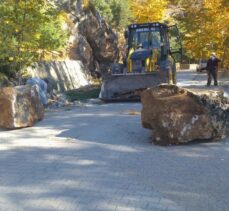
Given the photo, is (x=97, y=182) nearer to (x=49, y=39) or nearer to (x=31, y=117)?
(x=31, y=117)

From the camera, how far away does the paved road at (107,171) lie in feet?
19.0

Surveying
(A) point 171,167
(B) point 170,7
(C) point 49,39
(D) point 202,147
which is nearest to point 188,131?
(D) point 202,147

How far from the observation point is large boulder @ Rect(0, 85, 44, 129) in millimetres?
11367

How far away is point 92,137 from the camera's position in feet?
33.0

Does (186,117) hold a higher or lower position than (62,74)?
lower

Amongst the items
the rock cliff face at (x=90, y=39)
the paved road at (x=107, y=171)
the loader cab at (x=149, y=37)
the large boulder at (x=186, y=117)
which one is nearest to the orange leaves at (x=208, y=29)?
the rock cliff face at (x=90, y=39)

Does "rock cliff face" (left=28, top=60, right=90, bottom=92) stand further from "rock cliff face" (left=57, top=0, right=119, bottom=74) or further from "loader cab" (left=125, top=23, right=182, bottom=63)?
"loader cab" (left=125, top=23, right=182, bottom=63)

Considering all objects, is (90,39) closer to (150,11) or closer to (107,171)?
(150,11)

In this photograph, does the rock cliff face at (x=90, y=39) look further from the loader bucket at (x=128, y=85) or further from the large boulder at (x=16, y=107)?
the large boulder at (x=16, y=107)

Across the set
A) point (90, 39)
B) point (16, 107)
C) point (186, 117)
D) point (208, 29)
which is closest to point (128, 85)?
point (16, 107)

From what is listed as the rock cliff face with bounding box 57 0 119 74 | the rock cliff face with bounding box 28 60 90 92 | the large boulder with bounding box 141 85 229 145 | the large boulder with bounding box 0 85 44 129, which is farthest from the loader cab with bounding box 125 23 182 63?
the rock cliff face with bounding box 57 0 119 74

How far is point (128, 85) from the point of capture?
16.4 metres

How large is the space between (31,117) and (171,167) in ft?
18.1

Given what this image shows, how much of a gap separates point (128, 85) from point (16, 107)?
5782 mm
